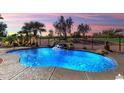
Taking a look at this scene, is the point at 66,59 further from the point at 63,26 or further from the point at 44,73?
the point at 63,26

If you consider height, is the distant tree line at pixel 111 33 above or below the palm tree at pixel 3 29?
below

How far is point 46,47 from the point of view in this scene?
4.13m

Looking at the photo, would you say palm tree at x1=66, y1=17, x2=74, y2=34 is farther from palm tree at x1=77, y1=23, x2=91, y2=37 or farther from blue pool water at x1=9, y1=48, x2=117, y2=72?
blue pool water at x1=9, y1=48, x2=117, y2=72

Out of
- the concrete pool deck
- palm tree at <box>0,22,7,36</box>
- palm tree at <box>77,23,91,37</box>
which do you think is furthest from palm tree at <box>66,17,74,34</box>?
palm tree at <box>0,22,7,36</box>

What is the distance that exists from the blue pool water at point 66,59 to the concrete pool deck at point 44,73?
0.07m

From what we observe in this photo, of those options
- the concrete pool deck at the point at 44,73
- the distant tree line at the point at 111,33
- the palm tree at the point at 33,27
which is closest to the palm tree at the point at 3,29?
the palm tree at the point at 33,27

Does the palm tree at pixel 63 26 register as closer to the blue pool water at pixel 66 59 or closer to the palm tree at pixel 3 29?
the blue pool water at pixel 66 59

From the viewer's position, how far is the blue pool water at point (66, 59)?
3.97 meters

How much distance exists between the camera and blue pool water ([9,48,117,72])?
3.97 metres

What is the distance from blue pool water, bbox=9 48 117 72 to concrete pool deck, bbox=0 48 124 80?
0.07 metres

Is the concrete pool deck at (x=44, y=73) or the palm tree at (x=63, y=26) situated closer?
the concrete pool deck at (x=44, y=73)

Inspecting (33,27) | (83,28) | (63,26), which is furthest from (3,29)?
(83,28)
